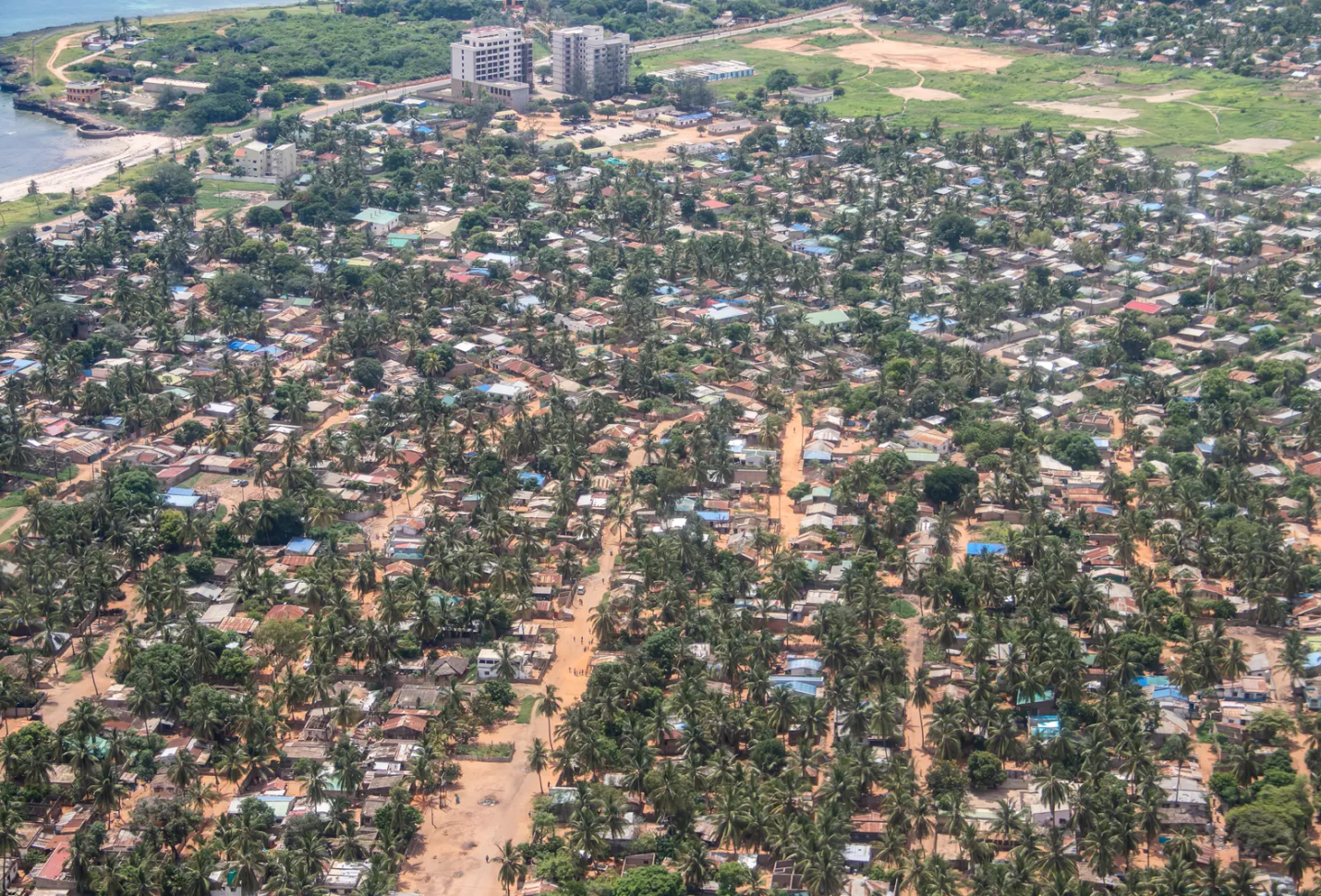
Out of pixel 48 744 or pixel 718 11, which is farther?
pixel 718 11

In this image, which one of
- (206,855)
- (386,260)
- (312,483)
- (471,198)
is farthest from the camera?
(471,198)

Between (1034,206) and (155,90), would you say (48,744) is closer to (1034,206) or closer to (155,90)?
(1034,206)

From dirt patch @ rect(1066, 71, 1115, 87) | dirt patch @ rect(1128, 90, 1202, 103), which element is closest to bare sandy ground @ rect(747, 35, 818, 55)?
dirt patch @ rect(1066, 71, 1115, 87)

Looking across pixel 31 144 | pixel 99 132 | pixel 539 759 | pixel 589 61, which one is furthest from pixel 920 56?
pixel 539 759

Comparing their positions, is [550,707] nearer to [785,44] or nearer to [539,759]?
[539,759]

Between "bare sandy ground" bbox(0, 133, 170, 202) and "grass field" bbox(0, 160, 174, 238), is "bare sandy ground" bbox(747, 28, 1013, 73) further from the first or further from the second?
"grass field" bbox(0, 160, 174, 238)

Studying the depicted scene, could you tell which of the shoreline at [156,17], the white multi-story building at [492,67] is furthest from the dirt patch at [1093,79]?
the shoreline at [156,17]

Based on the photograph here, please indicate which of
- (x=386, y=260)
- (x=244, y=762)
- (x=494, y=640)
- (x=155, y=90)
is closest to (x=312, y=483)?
(x=494, y=640)
